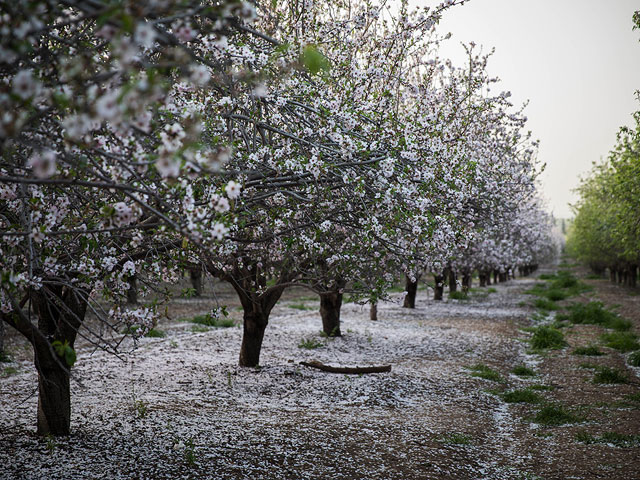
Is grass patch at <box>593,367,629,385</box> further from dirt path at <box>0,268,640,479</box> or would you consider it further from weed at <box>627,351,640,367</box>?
weed at <box>627,351,640,367</box>

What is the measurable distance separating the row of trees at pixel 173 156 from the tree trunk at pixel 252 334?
307 cm

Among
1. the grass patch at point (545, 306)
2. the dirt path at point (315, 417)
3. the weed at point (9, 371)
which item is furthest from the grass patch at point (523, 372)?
the grass patch at point (545, 306)

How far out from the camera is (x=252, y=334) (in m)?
12.5

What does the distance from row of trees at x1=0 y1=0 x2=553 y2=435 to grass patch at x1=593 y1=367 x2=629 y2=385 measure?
212 inches

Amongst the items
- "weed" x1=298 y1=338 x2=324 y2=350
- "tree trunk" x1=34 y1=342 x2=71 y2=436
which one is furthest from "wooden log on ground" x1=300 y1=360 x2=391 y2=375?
"tree trunk" x1=34 y1=342 x2=71 y2=436

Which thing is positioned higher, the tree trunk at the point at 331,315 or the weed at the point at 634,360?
the tree trunk at the point at 331,315

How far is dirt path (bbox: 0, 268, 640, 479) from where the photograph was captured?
678 cm

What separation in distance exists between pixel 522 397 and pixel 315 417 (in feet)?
14.3

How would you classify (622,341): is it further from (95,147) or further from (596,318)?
(95,147)

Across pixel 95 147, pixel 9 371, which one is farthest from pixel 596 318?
pixel 95 147

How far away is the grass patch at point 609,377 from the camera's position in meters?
11.8

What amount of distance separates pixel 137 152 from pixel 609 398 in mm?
10372

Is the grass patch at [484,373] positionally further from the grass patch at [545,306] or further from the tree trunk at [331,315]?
the grass patch at [545,306]

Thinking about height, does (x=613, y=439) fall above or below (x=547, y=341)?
below
